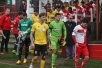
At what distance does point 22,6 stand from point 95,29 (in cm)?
727

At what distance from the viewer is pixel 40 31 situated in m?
12.1

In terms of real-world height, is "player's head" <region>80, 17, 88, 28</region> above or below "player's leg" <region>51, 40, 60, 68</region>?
above

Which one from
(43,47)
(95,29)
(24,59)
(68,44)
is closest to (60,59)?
(68,44)

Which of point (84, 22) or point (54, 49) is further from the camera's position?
point (54, 49)

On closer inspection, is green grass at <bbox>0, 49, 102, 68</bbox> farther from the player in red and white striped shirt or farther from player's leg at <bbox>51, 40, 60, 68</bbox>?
the player in red and white striped shirt

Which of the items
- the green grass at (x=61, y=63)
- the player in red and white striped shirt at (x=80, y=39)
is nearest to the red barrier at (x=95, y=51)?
the green grass at (x=61, y=63)

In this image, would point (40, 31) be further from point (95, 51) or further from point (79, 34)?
point (95, 51)

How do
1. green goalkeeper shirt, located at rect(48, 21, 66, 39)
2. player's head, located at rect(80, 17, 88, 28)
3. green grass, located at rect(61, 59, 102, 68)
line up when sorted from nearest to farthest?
player's head, located at rect(80, 17, 88, 28)
green goalkeeper shirt, located at rect(48, 21, 66, 39)
green grass, located at rect(61, 59, 102, 68)

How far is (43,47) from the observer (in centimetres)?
1215

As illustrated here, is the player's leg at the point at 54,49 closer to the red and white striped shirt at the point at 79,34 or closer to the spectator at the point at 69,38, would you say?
the red and white striped shirt at the point at 79,34

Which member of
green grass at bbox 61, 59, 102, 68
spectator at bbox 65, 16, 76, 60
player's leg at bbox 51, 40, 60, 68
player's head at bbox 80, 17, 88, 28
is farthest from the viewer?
spectator at bbox 65, 16, 76, 60

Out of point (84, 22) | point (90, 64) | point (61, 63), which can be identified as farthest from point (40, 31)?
point (90, 64)

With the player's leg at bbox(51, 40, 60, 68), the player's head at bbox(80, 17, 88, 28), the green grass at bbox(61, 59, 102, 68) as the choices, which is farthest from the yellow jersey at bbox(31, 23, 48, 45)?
the green grass at bbox(61, 59, 102, 68)

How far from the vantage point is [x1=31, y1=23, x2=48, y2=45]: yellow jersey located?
474 inches
